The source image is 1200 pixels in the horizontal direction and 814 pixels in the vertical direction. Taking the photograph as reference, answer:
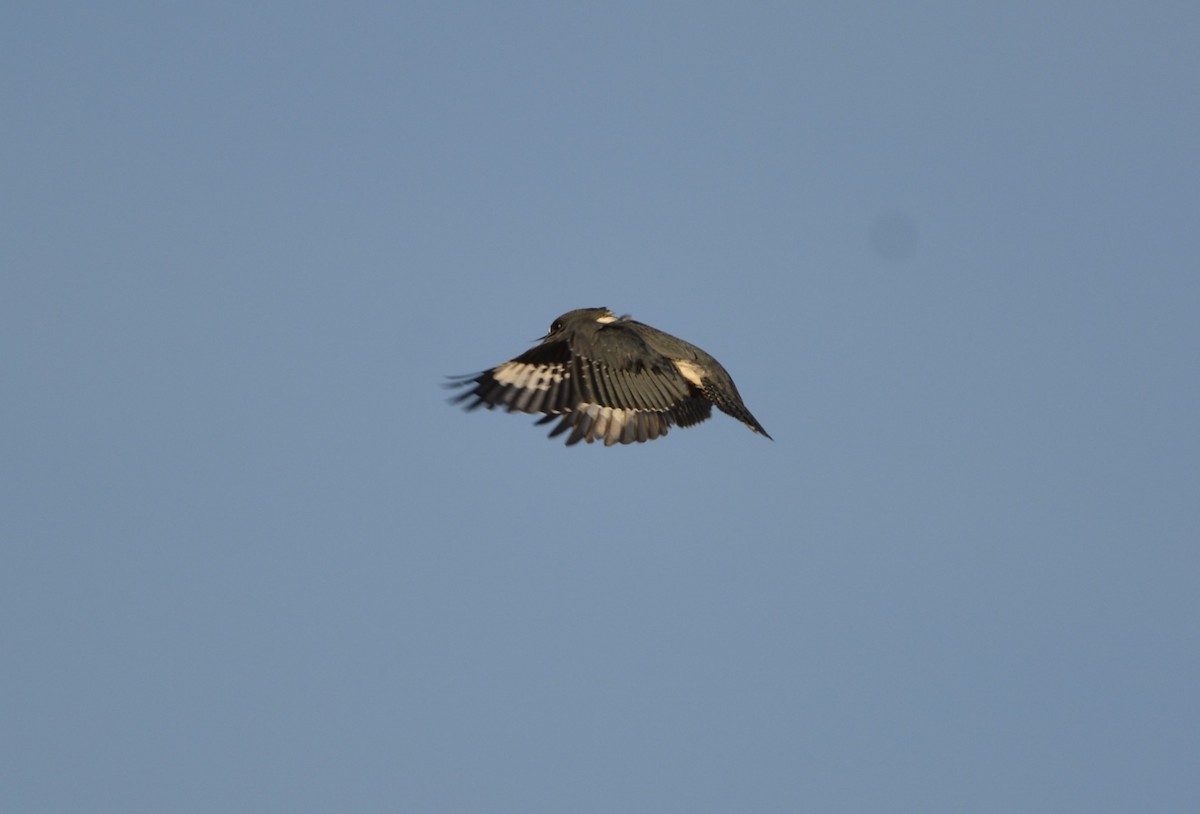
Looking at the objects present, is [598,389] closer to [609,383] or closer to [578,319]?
[609,383]

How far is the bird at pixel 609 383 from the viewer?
18547 millimetres

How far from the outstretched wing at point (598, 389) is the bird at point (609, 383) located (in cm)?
1

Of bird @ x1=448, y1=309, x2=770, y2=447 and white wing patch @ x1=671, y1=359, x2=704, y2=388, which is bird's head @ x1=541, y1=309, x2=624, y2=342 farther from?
white wing patch @ x1=671, y1=359, x2=704, y2=388

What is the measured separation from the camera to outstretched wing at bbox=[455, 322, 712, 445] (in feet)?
60.8

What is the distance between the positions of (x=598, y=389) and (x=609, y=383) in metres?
0.14

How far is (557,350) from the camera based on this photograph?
1883 centimetres

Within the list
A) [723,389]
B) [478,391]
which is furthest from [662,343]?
[478,391]

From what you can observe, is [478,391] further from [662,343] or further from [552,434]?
[662,343]

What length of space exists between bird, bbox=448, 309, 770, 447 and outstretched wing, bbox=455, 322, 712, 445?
10 millimetres

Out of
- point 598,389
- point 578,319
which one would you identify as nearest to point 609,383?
point 598,389

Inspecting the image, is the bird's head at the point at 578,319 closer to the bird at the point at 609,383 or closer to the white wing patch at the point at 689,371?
the bird at the point at 609,383

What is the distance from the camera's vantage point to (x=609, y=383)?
728 inches

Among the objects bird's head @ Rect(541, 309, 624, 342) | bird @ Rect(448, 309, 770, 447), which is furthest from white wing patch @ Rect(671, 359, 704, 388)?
bird's head @ Rect(541, 309, 624, 342)

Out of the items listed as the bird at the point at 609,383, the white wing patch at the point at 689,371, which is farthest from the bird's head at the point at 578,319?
the white wing patch at the point at 689,371
